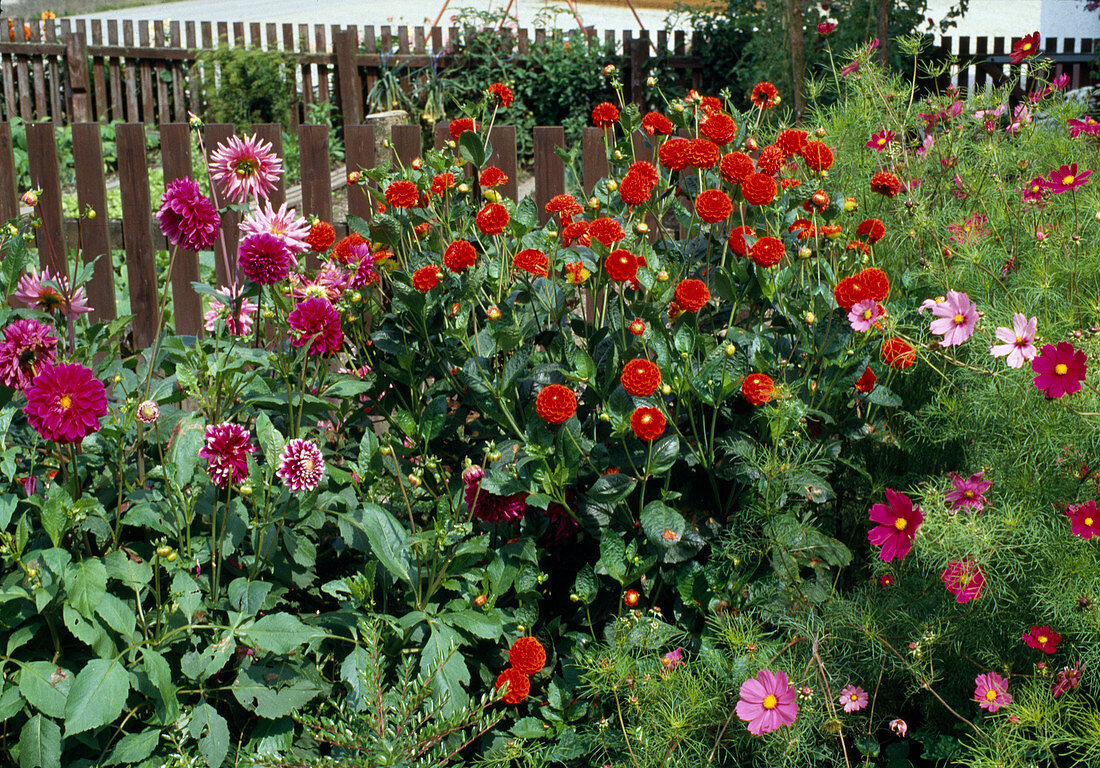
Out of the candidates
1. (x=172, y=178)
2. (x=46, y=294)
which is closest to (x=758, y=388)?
(x=46, y=294)

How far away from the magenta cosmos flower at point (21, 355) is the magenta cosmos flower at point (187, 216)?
337 millimetres

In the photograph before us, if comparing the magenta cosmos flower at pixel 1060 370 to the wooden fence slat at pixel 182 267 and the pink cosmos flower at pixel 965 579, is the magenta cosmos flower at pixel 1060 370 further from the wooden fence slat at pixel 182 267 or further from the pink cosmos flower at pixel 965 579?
the wooden fence slat at pixel 182 267

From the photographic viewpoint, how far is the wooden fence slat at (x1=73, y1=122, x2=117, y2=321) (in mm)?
3271

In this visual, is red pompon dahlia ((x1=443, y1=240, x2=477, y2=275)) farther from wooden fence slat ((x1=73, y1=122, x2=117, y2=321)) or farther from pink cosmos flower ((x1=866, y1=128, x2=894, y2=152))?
wooden fence slat ((x1=73, y1=122, x2=117, y2=321))

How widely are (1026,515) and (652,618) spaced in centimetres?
69

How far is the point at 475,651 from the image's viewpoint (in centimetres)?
194

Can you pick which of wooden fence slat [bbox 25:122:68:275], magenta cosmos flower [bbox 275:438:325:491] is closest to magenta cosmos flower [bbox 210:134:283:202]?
magenta cosmos flower [bbox 275:438:325:491]

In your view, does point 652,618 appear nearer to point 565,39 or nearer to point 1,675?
point 1,675

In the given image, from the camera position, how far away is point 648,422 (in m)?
1.62

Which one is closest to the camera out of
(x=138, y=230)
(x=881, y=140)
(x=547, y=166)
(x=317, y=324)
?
(x=317, y=324)

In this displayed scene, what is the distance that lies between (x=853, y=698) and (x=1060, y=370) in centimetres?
65

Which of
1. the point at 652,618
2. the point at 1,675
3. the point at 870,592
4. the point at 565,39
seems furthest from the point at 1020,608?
the point at 565,39

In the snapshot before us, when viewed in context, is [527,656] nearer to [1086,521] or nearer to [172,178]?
[1086,521]

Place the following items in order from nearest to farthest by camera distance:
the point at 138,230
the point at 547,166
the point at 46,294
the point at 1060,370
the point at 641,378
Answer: the point at 1060,370
the point at 641,378
the point at 46,294
the point at 547,166
the point at 138,230
